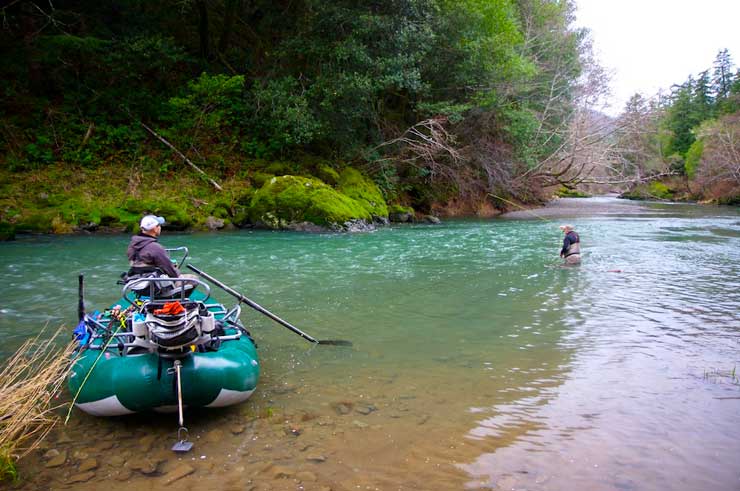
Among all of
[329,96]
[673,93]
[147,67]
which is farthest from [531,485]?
[673,93]

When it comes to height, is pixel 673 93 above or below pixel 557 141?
above

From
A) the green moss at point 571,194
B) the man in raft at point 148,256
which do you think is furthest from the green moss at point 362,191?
the green moss at point 571,194

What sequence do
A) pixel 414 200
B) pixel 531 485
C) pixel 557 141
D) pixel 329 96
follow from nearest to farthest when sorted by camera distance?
pixel 531 485 < pixel 329 96 < pixel 414 200 < pixel 557 141

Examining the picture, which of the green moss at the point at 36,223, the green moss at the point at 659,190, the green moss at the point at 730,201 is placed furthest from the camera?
the green moss at the point at 659,190

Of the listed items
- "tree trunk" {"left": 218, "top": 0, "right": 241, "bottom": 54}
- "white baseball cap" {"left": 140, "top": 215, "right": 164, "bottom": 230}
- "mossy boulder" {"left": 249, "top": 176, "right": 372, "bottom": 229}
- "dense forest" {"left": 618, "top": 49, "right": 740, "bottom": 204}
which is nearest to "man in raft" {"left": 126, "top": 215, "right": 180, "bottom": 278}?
"white baseball cap" {"left": 140, "top": 215, "right": 164, "bottom": 230}

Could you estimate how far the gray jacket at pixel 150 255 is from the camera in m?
5.64

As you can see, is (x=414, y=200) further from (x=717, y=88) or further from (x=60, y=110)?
(x=717, y=88)

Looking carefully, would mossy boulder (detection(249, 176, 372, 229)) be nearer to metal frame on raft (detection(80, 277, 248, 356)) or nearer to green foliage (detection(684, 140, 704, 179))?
metal frame on raft (detection(80, 277, 248, 356))

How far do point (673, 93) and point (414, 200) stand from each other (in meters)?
52.7

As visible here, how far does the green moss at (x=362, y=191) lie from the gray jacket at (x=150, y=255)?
574 inches

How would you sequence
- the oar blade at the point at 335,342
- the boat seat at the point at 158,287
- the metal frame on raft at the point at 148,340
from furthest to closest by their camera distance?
1. the oar blade at the point at 335,342
2. the boat seat at the point at 158,287
3. the metal frame on raft at the point at 148,340

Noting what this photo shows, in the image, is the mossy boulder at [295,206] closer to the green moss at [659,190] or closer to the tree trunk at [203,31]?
the tree trunk at [203,31]

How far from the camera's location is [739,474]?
3.61m

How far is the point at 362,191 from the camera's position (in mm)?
21062
